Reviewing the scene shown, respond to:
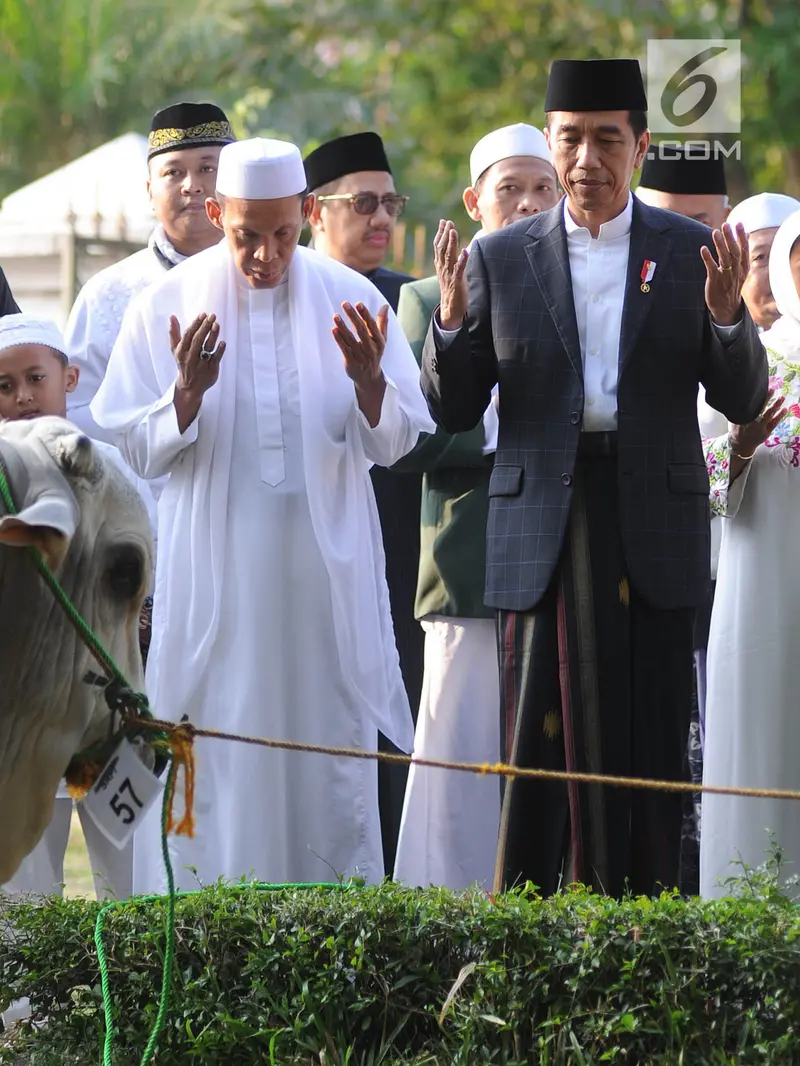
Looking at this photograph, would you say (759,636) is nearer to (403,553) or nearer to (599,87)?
(403,553)

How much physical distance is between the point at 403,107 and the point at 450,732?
1324 centimetres

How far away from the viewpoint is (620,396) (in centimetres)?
501

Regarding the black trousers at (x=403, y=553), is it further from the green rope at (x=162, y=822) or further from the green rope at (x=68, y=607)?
the green rope at (x=68, y=607)

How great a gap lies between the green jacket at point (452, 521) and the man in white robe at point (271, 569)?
455 millimetres

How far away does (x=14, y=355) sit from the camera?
520 cm

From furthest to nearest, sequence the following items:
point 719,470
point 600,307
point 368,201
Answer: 1. point 368,201
2. point 719,470
3. point 600,307

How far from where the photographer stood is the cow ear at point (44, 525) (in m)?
3.22

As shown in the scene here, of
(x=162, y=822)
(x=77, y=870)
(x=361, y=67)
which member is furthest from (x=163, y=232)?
(x=361, y=67)

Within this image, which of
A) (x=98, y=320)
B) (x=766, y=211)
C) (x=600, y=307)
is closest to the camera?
(x=600, y=307)

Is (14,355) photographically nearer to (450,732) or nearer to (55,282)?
(450,732)

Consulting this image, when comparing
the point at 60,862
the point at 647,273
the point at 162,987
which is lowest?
the point at 162,987

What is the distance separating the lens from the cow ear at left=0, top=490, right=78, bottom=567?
3.22 meters

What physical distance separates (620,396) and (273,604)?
128cm

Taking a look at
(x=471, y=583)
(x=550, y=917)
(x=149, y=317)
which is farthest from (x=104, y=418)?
(x=550, y=917)
